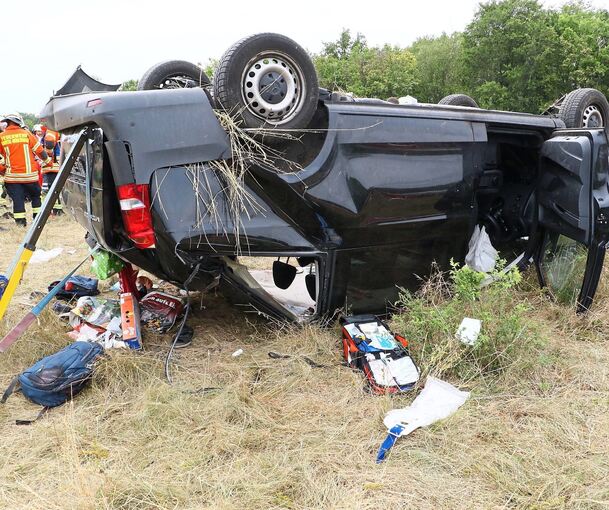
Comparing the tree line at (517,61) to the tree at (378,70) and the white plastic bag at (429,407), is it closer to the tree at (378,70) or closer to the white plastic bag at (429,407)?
the tree at (378,70)

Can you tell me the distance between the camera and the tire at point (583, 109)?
4484mm

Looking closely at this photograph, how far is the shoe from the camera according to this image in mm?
3406

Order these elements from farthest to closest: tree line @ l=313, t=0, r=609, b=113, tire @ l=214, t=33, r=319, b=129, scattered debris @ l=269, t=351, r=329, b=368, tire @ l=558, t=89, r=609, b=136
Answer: tree line @ l=313, t=0, r=609, b=113 → tire @ l=558, t=89, r=609, b=136 → scattered debris @ l=269, t=351, r=329, b=368 → tire @ l=214, t=33, r=319, b=129

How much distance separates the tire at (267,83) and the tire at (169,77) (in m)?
1.21

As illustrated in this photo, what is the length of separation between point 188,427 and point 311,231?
1.29 metres

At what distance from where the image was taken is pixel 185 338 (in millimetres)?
3477

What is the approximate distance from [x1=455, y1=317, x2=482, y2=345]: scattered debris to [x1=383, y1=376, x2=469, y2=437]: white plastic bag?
0.96 feet

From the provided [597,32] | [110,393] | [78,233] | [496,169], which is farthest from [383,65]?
[110,393]

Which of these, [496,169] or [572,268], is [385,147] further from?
[572,268]

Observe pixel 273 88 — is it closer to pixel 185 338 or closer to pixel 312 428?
pixel 185 338

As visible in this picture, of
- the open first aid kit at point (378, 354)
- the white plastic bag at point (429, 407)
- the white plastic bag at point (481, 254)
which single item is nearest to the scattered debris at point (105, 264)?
the open first aid kit at point (378, 354)

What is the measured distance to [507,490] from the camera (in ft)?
6.75

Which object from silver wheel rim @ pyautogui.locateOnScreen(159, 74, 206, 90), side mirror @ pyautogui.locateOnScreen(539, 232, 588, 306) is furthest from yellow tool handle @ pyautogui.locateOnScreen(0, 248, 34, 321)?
side mirror @ pyautogui.locateOnScreen(539, 232, 588, 306)

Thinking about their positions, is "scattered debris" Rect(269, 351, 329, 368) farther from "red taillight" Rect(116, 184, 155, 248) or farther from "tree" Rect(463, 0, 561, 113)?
"tree" Rect(463, 0, 561, 113)
